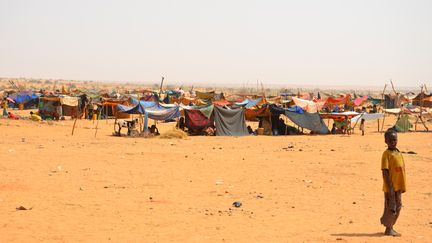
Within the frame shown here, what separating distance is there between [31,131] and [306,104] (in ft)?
46.7

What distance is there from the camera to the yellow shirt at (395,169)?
304 inches

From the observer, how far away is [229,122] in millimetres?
27891

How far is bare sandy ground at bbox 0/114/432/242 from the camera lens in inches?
317

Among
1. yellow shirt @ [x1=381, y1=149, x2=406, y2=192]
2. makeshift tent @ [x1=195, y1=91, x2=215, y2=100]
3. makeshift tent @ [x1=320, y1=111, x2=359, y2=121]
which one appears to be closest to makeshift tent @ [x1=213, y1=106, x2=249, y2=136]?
makeshift tent @ [x1=320, y1=111, x2=359, y2=121]

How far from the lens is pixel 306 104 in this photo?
101 feet

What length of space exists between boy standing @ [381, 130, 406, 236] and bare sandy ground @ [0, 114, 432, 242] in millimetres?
264

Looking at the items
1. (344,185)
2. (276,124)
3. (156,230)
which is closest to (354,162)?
(344,185)

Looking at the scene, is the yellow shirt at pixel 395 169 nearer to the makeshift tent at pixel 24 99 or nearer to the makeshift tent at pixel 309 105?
the makeshift tent at pixel 309 105

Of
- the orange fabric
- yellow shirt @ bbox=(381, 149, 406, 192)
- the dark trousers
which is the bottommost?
the orange fabric

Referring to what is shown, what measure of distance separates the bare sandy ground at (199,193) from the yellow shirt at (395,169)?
691 mm

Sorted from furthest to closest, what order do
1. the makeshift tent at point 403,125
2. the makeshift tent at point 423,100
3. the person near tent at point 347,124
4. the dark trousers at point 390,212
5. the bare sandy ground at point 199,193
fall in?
the makeshift tent at point 423,100, the makeshift tent at point 403,125, the person near tent at point 347,124, the bare sandy ground at point 199,193, the dark trousers at point 390,212

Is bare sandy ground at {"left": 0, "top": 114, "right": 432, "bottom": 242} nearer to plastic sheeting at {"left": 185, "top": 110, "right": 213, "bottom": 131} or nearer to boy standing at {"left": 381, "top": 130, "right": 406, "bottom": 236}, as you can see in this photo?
boy standing at {"left": 381, "top": 130, "right": 406, "bottom": 236}

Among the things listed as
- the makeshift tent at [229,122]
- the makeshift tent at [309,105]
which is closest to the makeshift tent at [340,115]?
the makeshift tent at [309,105]

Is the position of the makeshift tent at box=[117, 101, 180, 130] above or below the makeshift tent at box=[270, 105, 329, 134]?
above
